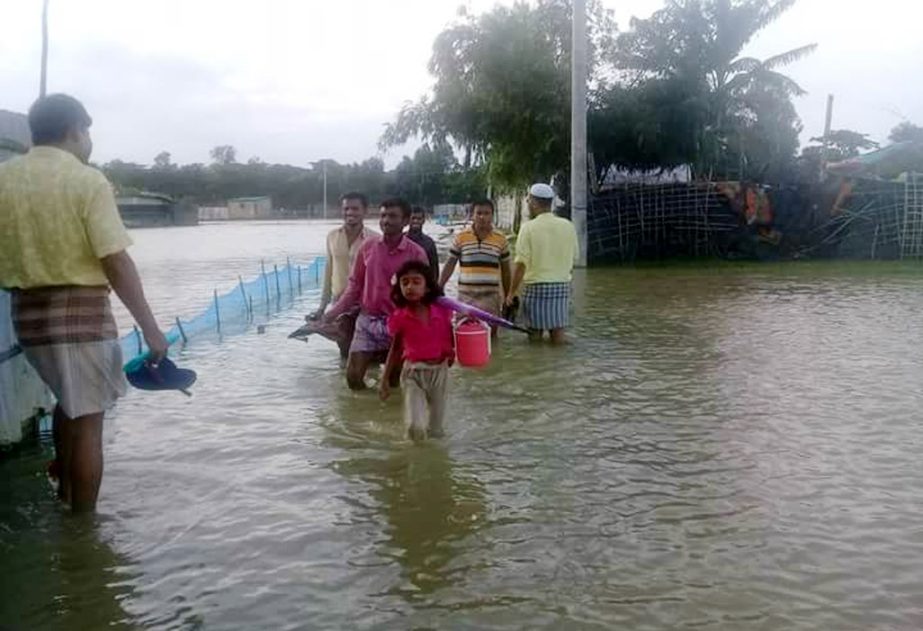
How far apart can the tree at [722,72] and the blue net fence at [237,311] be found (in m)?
12.0

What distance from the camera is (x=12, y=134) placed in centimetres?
563

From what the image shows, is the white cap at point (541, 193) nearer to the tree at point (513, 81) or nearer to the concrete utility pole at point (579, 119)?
the concrete utility pole at point (579, 119)

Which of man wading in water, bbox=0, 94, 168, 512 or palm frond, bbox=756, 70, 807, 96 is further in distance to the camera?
palm frond, bbox=756, 70, 807, 96

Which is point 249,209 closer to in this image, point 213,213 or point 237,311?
point 213,213

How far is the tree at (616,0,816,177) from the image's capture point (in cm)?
2425

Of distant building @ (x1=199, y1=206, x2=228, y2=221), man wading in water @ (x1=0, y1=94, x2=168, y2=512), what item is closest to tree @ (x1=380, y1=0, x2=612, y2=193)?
man wading in water @ (x1=0, y1=94, x2=168, y2=512)

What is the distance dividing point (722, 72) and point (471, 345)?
75.2 feet

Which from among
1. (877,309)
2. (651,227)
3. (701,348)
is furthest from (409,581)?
(651,227)

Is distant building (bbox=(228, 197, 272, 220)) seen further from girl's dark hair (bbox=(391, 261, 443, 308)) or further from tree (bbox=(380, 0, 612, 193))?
girl's dark hair (bbox=(391, 261, 443, 308))

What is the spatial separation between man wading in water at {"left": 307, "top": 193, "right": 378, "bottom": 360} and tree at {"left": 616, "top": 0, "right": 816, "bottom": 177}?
17.0m

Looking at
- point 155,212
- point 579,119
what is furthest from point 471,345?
point 155,212

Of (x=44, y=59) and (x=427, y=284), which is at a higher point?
(x=44, y=59)

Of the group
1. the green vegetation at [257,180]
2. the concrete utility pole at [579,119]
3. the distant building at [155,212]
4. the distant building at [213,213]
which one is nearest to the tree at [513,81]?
the concrete utility pole at [579,119]

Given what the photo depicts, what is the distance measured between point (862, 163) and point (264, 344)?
20131 mm
